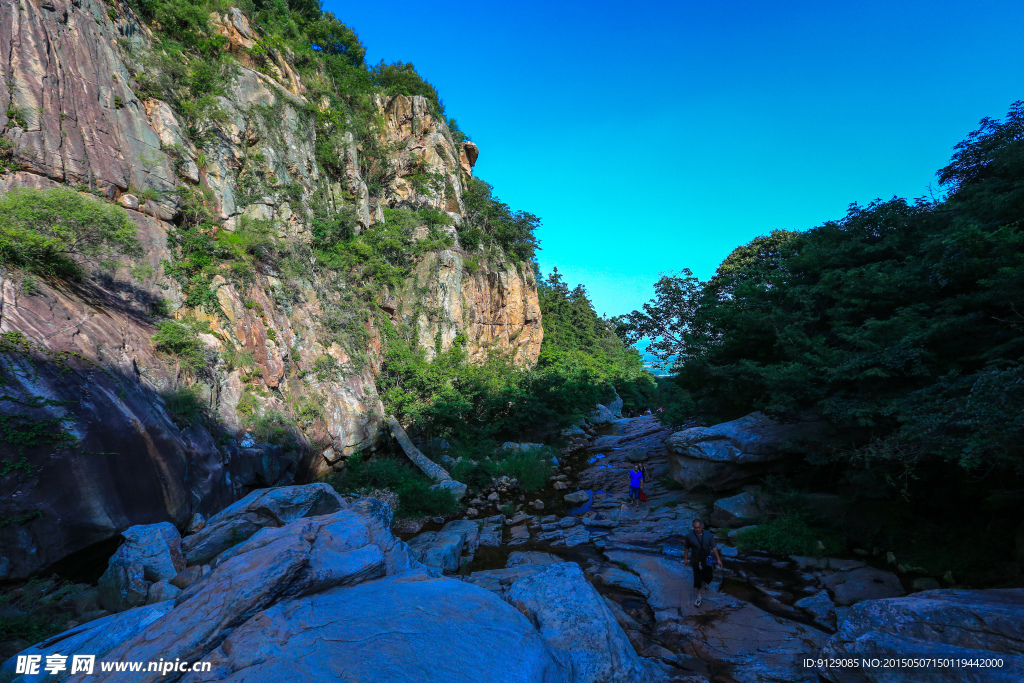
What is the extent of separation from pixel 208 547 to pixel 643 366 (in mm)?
43535

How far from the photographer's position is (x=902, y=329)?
837 centimetres

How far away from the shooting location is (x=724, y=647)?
20.3 ft

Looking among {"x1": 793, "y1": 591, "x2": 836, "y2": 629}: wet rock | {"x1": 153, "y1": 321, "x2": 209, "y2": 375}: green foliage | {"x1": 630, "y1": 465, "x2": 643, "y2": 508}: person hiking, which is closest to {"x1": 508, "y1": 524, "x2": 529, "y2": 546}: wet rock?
{"x1": 630, "y1": 465, "x2": 643, "y2": 508}: person hiking

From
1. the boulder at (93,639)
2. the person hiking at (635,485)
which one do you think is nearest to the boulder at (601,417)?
the person hiking at (635,485)

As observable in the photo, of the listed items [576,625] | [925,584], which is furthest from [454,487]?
[925,584]

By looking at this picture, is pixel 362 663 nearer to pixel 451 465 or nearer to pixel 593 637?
pixel 593 637

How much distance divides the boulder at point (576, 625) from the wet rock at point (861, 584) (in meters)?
4.63

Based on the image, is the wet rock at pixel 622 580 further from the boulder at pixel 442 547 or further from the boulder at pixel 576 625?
the boulder at pixel 442 547

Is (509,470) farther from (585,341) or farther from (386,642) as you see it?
(585,341)

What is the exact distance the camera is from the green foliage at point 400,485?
1283 cm

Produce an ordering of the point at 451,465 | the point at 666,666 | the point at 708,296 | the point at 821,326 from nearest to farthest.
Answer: the point at 666,666 < the point at 821,326 < the point at 708,296 < the point at 451,465

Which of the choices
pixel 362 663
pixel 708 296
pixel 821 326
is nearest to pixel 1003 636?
pixel 362 663

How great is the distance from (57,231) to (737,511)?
16836 millimetres

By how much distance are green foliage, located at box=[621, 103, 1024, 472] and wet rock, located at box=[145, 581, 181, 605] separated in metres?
11.2
